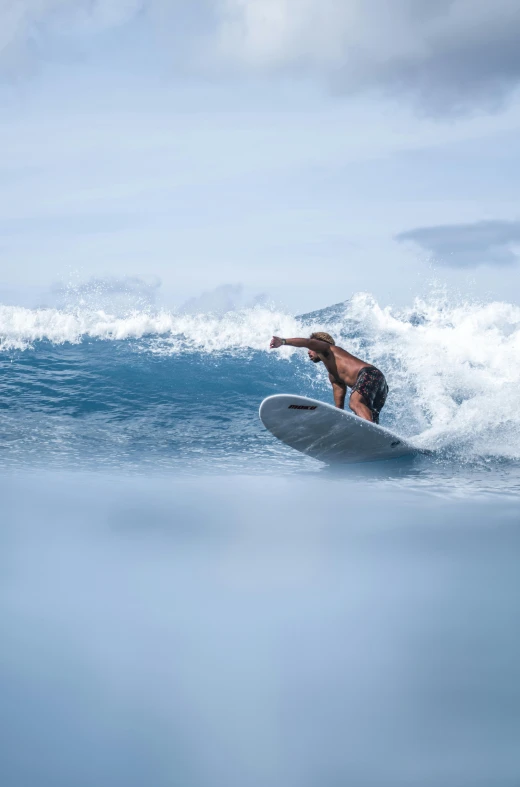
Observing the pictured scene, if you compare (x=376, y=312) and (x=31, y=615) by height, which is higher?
(x=376, y=312)

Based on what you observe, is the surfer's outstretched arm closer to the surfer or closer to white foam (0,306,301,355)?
the surfer

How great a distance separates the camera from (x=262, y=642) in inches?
116

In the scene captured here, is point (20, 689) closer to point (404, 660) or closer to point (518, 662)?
point (404, 660)

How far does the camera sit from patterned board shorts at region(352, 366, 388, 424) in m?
6.99

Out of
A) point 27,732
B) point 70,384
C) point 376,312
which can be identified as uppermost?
point 376,312

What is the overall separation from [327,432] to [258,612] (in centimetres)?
335

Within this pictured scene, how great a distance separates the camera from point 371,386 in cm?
703

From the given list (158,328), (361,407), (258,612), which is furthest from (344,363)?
(158,328)

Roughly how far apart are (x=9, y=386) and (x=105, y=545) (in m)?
7.60

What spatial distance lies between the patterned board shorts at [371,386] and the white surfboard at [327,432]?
0.50 m

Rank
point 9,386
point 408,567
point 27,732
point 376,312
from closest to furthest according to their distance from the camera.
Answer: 1. point 27,732
2. point 408,567
3. point 9,386
4. point 376,312

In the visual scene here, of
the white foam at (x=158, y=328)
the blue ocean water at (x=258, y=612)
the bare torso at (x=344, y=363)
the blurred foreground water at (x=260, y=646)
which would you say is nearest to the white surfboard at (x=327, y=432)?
the blue ocean water at (x=258, y=612)

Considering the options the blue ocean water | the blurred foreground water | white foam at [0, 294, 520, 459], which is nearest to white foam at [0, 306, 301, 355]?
white foam at [0, 294, 520, 459]

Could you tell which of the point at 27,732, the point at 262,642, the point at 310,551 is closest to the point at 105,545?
the point at 310,551
